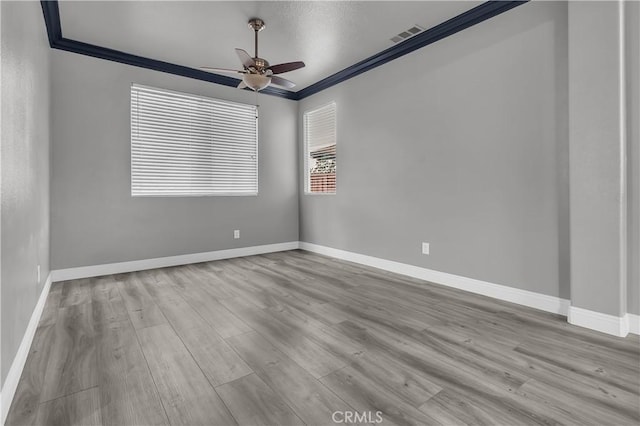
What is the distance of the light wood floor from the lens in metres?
1.37

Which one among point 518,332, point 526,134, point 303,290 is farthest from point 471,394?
point 526,134

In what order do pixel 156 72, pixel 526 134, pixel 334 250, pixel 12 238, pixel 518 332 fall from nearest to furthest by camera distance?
pixel 12 238 < pixel 518 332 < pixel 526 134 < pixel 156 72 < pixel 334 250

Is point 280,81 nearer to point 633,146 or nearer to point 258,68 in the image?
point 258,68

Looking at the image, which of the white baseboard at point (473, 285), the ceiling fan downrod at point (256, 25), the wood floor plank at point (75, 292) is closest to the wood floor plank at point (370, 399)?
the white baseboard at point (473, 285)

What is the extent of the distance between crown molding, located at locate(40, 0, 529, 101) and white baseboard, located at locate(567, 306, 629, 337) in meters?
2.55

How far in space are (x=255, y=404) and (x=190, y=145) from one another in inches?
150

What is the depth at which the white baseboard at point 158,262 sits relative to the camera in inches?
140

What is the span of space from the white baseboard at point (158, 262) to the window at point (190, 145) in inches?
34.9

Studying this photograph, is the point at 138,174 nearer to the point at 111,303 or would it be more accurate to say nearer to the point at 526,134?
the point at 111,303

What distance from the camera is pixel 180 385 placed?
1562 millimetres

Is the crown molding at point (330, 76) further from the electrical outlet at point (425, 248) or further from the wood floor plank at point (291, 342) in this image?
the wood floor plank at point (291, 342)

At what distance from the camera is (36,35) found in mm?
2469

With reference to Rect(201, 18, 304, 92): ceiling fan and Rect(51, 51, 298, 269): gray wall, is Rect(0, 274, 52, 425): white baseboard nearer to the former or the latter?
Rect(51, 51, 298, 269): gray wall

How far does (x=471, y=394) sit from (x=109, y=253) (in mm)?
4038
